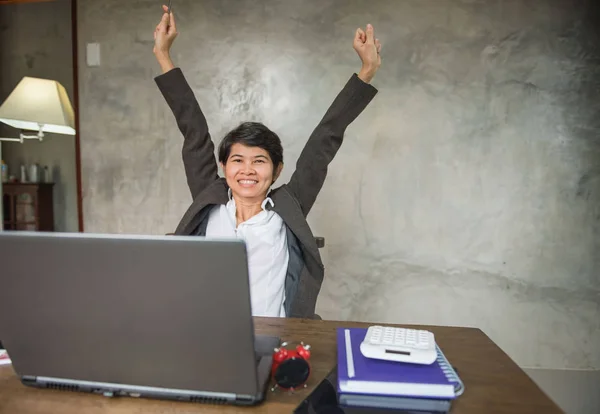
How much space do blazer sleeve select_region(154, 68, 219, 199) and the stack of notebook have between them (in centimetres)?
98

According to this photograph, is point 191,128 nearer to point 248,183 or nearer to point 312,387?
point 248,183

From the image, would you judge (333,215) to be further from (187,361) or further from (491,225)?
(187,361)

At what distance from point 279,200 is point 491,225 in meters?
1.59

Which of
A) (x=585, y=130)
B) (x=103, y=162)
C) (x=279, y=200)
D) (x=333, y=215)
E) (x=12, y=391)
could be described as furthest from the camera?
(x=103, y=162)

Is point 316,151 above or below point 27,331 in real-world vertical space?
above

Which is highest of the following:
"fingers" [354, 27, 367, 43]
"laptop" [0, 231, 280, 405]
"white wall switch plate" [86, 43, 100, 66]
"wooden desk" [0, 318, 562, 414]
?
"white wall switch plate" [86, 43, 100, 66]

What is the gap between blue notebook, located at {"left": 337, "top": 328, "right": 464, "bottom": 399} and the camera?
656 mm

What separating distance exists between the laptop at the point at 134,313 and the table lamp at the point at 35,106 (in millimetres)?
1570

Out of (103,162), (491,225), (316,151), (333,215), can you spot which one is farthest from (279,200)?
(103,162)

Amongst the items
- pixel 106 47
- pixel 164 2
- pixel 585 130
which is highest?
pixel 164 2

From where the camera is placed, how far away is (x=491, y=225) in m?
2.47

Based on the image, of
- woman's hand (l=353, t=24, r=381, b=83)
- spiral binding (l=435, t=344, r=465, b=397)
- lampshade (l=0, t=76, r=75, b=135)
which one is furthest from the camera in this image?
lampshade (l=0, t=76, r=75, b=135)

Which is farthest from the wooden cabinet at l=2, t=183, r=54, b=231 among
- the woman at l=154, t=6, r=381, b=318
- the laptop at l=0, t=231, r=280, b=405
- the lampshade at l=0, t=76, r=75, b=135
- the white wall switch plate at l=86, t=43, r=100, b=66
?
the laptop at l=0, t=231, r=280, b=405

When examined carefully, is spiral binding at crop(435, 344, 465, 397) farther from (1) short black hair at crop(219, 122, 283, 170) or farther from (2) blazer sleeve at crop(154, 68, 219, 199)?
(2) blazer sleeve at crop(154, 68, 219, 199)
